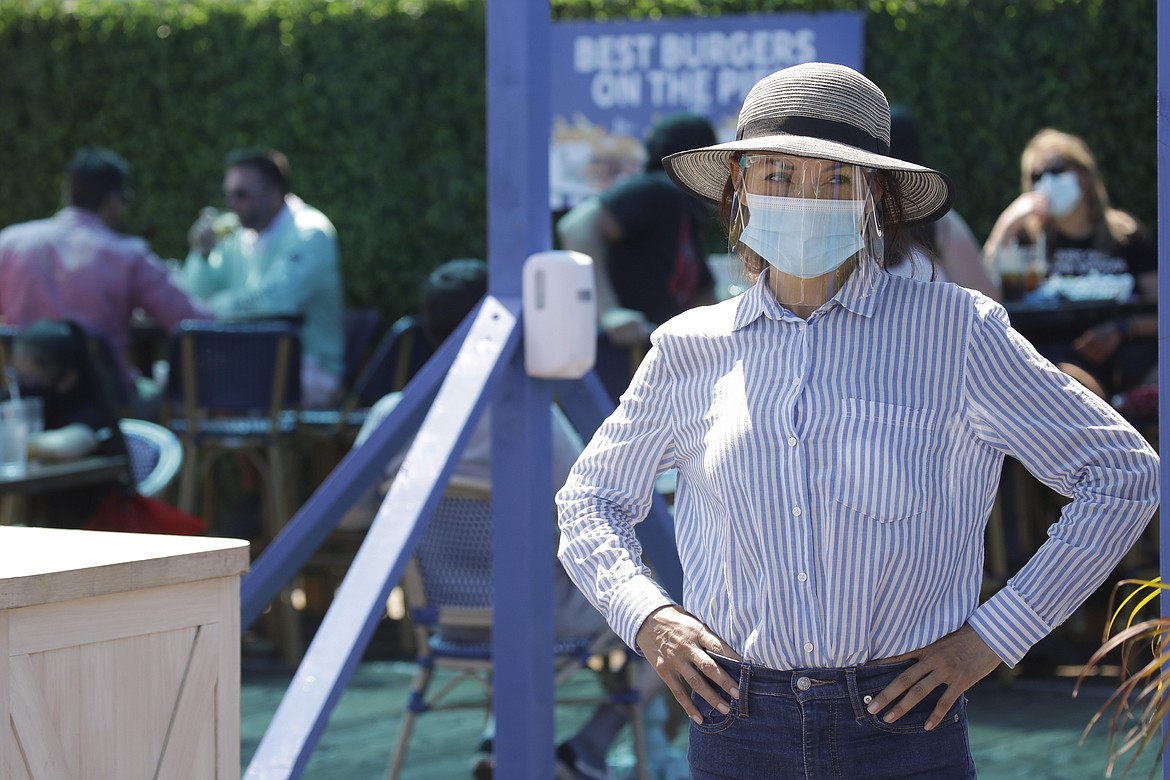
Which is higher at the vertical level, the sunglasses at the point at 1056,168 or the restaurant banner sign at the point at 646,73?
the restaurant banner sign at the point at 646,73

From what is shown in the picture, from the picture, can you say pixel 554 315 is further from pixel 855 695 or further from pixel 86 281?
pixel 86 281

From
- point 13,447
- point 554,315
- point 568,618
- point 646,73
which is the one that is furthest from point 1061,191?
point 13,447

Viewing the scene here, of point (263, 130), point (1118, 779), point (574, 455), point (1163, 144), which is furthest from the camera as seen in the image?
point (263, 130)

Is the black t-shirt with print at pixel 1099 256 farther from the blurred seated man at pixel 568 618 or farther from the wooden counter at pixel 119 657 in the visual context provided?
the wooden counter at pixel 119 657

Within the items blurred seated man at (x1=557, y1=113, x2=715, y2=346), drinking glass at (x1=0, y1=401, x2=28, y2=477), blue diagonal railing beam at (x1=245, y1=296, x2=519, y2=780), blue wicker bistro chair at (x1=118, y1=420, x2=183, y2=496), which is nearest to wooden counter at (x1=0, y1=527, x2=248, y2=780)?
blue diagonal railing beam at (x1=245, y1=296, x2=519, y2=780)

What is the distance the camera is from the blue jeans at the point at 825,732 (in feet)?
5.95

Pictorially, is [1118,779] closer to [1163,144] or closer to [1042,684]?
[1042,684]

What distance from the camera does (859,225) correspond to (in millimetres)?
1921

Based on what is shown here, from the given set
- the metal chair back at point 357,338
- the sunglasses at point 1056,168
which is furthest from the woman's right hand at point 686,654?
the metal chair back at point 357,338

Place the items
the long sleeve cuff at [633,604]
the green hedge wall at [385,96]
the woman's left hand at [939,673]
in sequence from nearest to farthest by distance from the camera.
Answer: the woman's left hand at [939,673] → the long sleeve cuff at [633,604] → the green hedge wall at [385,96]

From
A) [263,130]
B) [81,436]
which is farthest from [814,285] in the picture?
[263,130]

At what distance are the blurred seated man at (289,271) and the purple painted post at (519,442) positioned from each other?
299cm

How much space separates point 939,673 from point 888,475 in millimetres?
241

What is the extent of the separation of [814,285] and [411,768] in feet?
8.99
